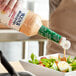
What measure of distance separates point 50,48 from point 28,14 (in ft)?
2.76

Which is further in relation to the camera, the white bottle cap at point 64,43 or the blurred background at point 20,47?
the blurred background at point 20,47

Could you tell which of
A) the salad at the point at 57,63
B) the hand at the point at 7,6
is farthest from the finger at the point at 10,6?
the salad at the point at 57,63

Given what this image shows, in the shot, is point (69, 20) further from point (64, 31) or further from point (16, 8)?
point (16, 8)

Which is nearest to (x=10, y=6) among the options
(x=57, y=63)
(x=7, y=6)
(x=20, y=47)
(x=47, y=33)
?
(x=7, y=6)

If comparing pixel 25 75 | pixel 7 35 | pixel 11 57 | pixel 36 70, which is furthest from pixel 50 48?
pixel 11 57

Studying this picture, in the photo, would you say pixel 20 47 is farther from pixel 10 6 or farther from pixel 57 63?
pixel 10 6

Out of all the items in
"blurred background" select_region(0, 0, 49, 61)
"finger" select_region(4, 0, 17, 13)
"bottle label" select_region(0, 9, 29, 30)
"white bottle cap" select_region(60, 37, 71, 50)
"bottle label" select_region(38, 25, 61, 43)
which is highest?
"finger" select_region(4, 0, 17, 13)

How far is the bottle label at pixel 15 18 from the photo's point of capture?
81 centimetres

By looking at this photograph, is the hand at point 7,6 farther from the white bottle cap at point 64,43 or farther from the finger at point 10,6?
the white bottle cap at point 64,43

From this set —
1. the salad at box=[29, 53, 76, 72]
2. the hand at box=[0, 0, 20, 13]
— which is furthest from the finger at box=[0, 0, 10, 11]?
the salad at box=[29, 53, 76, 72]

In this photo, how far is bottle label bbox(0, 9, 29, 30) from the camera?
2.64ft

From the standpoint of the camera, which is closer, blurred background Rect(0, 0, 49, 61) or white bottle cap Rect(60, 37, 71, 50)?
white bottle cap Rect(60, 37, 71, 50)

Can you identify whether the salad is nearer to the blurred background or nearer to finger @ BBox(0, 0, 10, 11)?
finger @ BBox(0, 0, 10, 11)

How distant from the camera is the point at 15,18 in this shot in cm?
81
